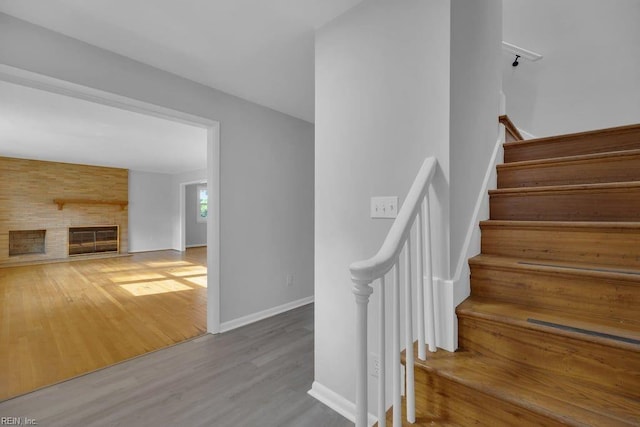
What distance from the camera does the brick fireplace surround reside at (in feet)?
20.0

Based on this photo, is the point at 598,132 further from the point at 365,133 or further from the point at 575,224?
the point at 365,133

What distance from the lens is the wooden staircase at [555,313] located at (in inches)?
33.8

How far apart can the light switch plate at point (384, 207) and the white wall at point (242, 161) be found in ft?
5.83

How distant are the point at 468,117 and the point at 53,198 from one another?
911 centimetres

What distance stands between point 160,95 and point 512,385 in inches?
117

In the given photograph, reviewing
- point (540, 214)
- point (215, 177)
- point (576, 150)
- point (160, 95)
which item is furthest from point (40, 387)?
point (576, 150)

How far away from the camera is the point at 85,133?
437 centimetres

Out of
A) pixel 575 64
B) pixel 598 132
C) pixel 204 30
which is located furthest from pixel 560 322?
pixel 575 64

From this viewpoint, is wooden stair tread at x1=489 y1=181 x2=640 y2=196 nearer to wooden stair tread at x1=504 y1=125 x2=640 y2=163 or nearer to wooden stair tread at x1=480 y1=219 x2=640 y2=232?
wooden stair tread at x1=480 y1=219 x2=640 y2=232

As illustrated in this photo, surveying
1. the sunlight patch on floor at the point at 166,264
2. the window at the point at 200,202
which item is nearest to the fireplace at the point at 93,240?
the sunlight patch on floor at the point at 166,264

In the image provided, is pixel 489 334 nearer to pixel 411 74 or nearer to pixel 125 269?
pixel 411 74

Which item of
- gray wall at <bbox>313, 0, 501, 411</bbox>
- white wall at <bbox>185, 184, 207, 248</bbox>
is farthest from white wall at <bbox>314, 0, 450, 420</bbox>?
white wall at <bbox>185, 184, 207, 248</bbox>

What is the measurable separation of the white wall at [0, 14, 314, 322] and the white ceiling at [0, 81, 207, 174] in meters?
1.43

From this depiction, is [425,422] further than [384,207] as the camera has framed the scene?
No
